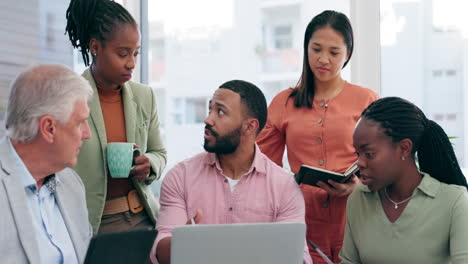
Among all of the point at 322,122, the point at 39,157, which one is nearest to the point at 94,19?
the point at 39,157

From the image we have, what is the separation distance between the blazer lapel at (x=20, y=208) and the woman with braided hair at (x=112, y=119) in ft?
1.59

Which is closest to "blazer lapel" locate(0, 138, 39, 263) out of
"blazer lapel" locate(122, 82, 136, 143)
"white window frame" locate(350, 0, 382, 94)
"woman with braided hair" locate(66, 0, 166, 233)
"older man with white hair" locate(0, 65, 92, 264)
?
"older man with white hair" locate(0, 65, 92, 264)

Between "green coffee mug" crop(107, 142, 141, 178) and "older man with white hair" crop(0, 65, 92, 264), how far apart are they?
23 cm

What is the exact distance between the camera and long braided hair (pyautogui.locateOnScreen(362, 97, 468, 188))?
1713 millimetres

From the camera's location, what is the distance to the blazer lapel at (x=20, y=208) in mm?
1381

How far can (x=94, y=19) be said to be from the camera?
1993 millimetres

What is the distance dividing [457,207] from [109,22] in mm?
1378

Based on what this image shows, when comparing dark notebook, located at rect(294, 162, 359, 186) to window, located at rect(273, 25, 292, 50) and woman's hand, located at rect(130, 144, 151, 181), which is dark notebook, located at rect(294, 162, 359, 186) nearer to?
woman's hand, located at rect(130, 144, 151, 181)

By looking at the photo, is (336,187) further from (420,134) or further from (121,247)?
(121,247)

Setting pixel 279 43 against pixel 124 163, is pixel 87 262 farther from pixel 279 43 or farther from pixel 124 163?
pixel 279 43

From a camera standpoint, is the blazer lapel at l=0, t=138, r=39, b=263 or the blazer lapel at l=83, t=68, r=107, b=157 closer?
the blazer lapel at l=0, t=138, r=39, b=263

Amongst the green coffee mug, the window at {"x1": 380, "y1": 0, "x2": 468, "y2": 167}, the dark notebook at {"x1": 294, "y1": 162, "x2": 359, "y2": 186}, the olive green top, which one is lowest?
the olive green top

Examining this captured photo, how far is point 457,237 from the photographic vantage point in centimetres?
159

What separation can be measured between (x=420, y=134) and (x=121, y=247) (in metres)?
1.05
